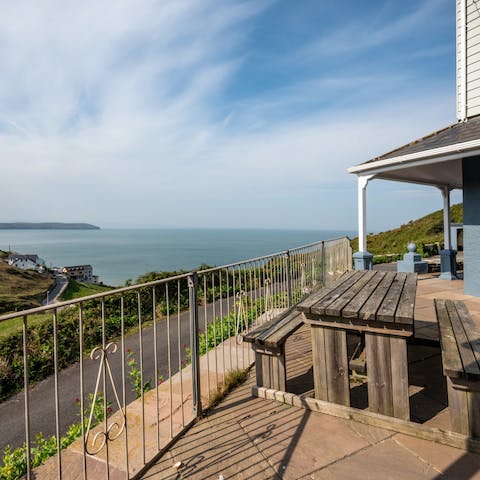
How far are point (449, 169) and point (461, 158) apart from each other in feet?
6.49

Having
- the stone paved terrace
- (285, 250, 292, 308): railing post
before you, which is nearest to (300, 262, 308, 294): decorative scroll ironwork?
(285, 250, 292, 308): railing post

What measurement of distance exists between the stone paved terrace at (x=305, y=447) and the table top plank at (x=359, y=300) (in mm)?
832

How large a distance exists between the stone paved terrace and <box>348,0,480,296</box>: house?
3.68 metres

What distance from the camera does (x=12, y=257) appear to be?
4678 cm

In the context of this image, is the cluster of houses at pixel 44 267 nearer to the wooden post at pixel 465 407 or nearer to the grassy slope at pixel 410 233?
the grassy slope at pixel 410 233

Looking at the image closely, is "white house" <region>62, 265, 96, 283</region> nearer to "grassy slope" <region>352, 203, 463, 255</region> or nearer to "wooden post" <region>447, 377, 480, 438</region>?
"grassy slope" <region>352, 203, 463, 255</region>

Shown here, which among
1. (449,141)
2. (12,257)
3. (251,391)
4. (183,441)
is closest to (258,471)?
(183,441)

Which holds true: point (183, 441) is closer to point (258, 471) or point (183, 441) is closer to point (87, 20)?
point (258, 471)

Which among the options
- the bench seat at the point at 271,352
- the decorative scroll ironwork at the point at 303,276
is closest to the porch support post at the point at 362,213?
the decorative scroll ironwork at the point at 303,276

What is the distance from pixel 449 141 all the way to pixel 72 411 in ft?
24.5

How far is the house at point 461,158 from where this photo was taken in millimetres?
5449

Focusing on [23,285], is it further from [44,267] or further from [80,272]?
[80,272]

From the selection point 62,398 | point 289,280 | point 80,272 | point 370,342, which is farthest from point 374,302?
point 80,272

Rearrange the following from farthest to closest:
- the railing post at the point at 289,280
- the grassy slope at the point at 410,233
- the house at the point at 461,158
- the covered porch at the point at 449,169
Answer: the grassy slope at the point at 410,233 < the house at the point at 461,158 < the covered porch at the point at 449,169 < the railing post at the point at 289,280
